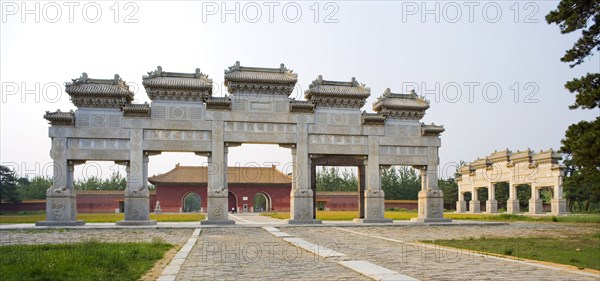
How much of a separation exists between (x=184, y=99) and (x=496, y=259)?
1872 cm

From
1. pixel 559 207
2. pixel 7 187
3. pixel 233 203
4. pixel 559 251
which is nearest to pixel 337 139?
pixel 559 251

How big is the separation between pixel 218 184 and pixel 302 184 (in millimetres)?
4263

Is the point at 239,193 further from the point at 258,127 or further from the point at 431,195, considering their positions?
the point at 431,195

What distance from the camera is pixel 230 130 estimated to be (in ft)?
86.3

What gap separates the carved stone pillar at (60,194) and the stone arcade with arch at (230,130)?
0.05 meters

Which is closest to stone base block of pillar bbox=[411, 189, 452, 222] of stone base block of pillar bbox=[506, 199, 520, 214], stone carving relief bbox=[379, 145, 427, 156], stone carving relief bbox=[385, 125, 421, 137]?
stone carving relief bbox=[379, 145, 427, 156]

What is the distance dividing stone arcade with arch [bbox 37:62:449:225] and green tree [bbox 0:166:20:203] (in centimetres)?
2868

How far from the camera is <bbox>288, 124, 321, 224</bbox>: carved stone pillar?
26.6 m

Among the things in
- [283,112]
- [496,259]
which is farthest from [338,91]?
[496,259]

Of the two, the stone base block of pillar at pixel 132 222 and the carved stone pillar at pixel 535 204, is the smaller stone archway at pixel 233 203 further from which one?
the stone base block of pillar at pixel 132 222

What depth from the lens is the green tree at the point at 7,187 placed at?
49000 mm

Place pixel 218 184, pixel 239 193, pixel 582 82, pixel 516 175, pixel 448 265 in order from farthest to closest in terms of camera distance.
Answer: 1. pixel 239 193
2. pixel 516 175
3. pixel 218 184
4. pixel 582 82
5. pixel 448 265

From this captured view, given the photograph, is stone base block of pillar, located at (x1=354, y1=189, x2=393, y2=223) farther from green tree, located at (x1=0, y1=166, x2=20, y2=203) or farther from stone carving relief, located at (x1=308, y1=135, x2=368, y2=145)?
green tree, located at (x1=0, y1=166, x2=20, y2=203)

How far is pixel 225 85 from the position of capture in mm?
26906
